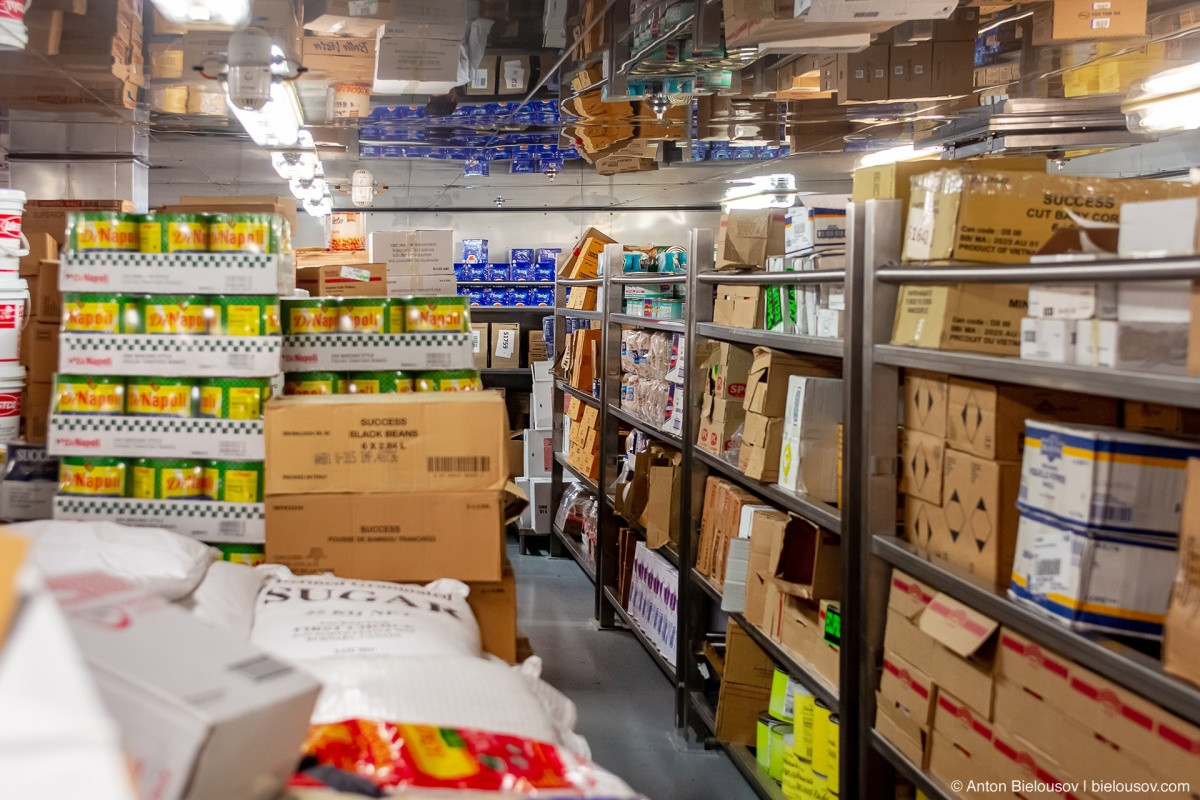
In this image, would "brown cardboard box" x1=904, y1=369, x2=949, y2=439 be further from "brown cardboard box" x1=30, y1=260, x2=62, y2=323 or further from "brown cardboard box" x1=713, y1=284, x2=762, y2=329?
"brown cardboard box" x1=30, y1=260, x2=62, y2=323

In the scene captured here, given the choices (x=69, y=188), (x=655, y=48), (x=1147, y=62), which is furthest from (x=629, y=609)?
(x=69, y=188)

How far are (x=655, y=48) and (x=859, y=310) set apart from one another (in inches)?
88.8

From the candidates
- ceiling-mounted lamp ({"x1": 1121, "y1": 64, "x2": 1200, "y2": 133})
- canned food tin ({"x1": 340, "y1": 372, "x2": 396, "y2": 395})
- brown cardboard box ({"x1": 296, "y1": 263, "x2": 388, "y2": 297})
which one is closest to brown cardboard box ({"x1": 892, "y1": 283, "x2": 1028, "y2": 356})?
canned food tin ({"x1": 340, "y1": 372, "x2": 396, "y2": 395})

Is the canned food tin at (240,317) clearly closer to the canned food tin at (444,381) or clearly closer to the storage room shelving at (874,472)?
the canned food tin at (444,381)

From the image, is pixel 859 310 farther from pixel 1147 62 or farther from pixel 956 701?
pixel 1147 62

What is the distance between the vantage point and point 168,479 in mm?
2830

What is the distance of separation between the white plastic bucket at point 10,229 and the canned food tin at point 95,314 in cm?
163

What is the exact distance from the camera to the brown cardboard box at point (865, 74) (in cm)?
496

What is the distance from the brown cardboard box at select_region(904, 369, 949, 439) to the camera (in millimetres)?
2477

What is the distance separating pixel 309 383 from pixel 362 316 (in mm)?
248

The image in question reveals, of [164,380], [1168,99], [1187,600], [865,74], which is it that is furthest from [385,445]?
[1168,99]

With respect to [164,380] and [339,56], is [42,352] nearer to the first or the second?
[164,380]

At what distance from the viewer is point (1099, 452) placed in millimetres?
1876

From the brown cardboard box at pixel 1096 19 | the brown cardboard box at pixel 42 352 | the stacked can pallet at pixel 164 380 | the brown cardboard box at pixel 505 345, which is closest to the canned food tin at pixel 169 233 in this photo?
the stacked can pallet at pixel 164 380
